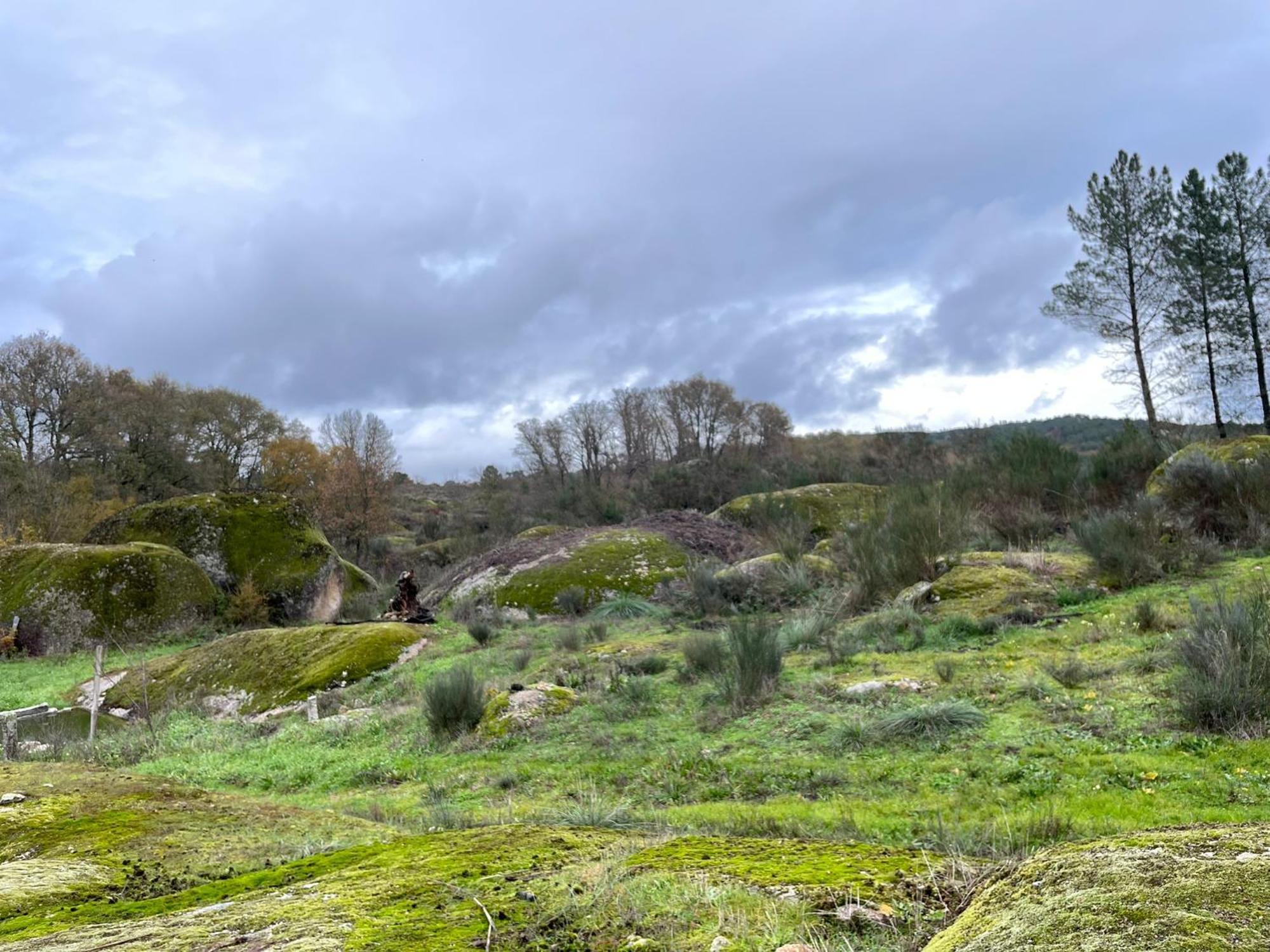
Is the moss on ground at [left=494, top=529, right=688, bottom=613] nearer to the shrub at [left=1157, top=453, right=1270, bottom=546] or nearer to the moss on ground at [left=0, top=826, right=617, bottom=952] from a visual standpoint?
the shrub at [left=1157, top=453, right=1270, bottom=546]

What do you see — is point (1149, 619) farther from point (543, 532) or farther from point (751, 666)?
point (543, 532)

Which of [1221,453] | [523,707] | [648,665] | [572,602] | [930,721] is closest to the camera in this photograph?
[930,721]

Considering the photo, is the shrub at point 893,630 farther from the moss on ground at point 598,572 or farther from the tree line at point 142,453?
the tree line at point 142,453

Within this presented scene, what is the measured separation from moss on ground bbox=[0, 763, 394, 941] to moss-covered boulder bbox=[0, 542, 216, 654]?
1609 centimetres

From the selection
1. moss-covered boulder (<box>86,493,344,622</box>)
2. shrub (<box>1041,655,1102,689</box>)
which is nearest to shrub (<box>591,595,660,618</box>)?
moss-covered boulder (<box>86,493,344,622</box>)

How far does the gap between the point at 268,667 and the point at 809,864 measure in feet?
38.7

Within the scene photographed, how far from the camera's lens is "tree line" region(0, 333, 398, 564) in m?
26.2

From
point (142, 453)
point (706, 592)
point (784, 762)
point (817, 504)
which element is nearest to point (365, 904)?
point (784, 762)

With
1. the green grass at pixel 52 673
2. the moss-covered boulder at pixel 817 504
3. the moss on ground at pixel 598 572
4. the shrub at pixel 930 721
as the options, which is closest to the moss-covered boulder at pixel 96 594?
the green grass at pixel 52 673

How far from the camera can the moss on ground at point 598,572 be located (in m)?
17.7

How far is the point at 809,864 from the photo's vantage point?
1830 millimetres

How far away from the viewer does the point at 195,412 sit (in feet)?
127

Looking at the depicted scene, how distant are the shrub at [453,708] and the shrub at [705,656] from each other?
2.34 m

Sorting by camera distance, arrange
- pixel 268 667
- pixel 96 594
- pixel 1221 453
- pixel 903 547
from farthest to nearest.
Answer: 1. pixel 96 594
2. pixel 1221 453
3. pixel 903 547
4. pixel 268 667
